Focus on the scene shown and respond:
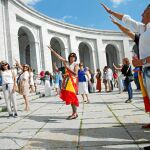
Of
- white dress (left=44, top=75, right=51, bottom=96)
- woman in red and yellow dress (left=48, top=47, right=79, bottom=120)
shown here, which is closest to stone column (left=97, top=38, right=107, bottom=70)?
white dress (left=44, top=75, right=51, bottom=96)

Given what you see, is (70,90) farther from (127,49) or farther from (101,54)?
(127,49)

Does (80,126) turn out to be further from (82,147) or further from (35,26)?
(35,26)

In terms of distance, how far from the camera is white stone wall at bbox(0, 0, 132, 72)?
2486 centimetres

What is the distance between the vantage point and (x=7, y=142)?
198 inches

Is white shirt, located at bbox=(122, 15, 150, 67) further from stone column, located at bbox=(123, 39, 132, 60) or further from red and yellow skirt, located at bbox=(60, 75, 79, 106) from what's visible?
stone column, located at bbox=(123, 39, 132, 60)

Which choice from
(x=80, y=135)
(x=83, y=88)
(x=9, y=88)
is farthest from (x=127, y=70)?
(x=80, y=135)

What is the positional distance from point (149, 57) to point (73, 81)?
3939mm

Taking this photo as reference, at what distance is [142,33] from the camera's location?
4.02 meters

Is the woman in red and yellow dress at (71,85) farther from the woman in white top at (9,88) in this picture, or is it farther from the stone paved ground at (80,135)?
the woman in white top at (9,88)

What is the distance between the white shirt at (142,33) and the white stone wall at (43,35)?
789 inches

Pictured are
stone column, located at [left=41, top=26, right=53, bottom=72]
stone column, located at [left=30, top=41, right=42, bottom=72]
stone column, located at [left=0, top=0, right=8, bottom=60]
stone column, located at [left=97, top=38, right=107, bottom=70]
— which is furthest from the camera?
stone column, located at [left=97, top=38, right=107, bottom=70]

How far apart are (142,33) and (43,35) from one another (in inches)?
1134

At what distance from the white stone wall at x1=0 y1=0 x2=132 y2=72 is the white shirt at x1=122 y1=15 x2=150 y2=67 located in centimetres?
2005

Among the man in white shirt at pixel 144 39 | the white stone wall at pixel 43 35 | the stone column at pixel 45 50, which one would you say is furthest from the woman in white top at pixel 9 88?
the stone column at pixel 45 50
